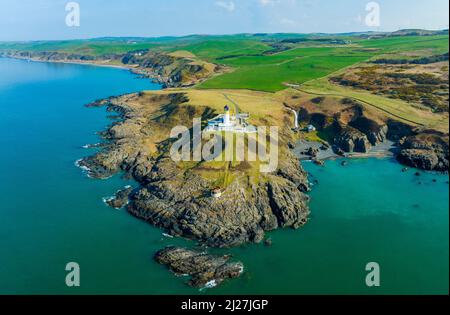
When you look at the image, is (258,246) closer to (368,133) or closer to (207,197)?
(207,197)

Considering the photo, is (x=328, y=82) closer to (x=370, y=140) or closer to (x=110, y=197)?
(x=370, y=140)

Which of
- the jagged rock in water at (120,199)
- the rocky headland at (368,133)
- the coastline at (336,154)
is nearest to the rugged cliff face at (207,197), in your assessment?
the jagged rock in water at (120,199)

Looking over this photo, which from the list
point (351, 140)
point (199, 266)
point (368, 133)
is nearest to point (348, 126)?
point (368, 133)
